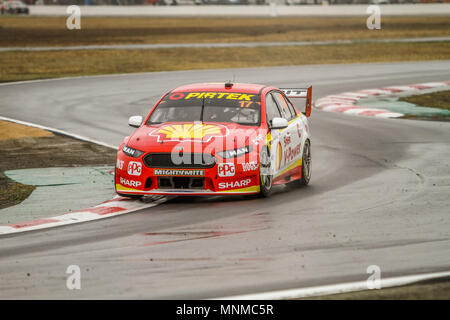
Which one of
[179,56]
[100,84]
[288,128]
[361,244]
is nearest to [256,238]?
[361,244]

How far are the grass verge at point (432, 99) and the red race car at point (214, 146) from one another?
37.8 feet

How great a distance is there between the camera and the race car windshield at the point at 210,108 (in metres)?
11.7

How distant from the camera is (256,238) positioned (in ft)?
28.8

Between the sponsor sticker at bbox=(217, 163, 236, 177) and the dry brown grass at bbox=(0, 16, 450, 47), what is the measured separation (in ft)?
117

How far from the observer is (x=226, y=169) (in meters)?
10.6

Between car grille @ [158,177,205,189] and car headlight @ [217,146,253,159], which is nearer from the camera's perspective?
car grille @ [158,177,205,189]

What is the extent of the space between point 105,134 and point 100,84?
12.0 m

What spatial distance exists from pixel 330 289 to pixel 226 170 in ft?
13.0

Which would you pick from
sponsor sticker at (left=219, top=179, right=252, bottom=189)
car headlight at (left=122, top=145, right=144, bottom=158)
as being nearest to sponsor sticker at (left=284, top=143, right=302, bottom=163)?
sponsor sticker at (left=219, top=179, right=252, bottom=189)

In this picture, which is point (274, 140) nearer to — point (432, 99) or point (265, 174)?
point (265, 174)

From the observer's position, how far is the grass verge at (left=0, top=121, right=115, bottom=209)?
12.0m

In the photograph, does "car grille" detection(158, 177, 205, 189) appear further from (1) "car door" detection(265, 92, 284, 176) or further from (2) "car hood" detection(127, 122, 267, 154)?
(1) "car door" detection(265, 92, 284, 176)

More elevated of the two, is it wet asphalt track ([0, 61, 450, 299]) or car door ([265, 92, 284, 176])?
car door ([265, 92, 284, 176])
